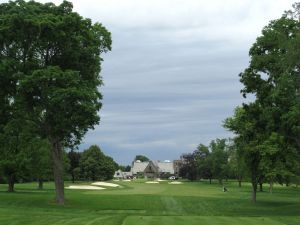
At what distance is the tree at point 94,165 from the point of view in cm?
13325

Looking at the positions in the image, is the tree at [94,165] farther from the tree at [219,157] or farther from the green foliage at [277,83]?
the green foliage at [277,83]

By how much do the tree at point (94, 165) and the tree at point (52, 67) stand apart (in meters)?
89.7

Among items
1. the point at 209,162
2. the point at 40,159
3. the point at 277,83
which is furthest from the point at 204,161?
the point at 277,83

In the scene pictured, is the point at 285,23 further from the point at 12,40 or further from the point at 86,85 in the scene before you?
the point at 12,40

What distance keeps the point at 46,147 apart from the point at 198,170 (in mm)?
89639

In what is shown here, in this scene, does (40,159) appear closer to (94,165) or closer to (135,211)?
(135,211)

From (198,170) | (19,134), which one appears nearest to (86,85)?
(19,134)

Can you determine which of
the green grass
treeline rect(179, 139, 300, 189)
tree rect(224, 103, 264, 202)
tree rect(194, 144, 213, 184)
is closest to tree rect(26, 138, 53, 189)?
the green grass

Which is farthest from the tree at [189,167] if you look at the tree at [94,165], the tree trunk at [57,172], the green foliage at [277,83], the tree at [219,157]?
the tree trunk at [57,172]

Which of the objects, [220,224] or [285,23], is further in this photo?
[285,23]

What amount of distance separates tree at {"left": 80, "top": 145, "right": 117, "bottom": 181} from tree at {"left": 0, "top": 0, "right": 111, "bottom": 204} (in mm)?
89749

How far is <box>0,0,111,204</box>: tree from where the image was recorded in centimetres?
3822

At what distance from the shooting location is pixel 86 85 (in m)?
41.0

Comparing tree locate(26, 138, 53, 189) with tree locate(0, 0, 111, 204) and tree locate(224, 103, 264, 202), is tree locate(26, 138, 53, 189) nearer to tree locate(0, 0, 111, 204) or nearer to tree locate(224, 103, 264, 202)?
tree locate(0, 0, 111, 204)
